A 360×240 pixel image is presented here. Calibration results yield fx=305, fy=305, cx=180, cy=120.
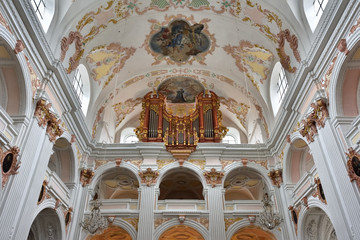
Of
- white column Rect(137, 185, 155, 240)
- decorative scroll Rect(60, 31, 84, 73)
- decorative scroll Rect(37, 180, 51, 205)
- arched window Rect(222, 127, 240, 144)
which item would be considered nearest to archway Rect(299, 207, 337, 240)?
white column Rect(137, 185, 155, 240)

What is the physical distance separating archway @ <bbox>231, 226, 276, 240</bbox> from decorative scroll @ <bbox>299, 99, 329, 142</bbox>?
4962 mm

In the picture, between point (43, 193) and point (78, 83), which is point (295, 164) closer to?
point (43, 193)

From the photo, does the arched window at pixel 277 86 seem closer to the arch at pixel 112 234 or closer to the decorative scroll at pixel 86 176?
the arch at pixel 112 234

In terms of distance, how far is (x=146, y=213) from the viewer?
12.7m

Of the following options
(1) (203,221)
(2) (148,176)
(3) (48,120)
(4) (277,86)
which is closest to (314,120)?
(4) (277,86)

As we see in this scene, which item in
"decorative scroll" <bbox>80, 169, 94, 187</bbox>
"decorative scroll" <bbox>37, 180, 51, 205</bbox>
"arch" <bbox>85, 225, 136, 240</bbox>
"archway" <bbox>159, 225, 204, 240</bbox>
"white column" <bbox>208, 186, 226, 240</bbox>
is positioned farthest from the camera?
"decorative scroll" <bbox>80, 169, 94, 187</bbox>

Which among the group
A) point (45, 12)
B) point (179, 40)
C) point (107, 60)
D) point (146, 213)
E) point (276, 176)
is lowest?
point (146, 213)

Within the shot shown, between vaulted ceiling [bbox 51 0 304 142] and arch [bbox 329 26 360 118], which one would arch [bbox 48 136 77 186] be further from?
arch [bbox 329 26 360 118]

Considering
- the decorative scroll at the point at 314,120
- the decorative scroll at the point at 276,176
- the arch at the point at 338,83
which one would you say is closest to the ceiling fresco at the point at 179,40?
the decorative scroll at the point at 314,120

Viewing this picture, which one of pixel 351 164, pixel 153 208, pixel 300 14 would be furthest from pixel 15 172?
pixel 300 14

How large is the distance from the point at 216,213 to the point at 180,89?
7415 mm

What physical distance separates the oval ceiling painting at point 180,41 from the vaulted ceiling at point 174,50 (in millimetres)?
115

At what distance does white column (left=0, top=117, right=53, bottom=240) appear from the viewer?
7.68m

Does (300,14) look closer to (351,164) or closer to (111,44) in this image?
(351,164)
